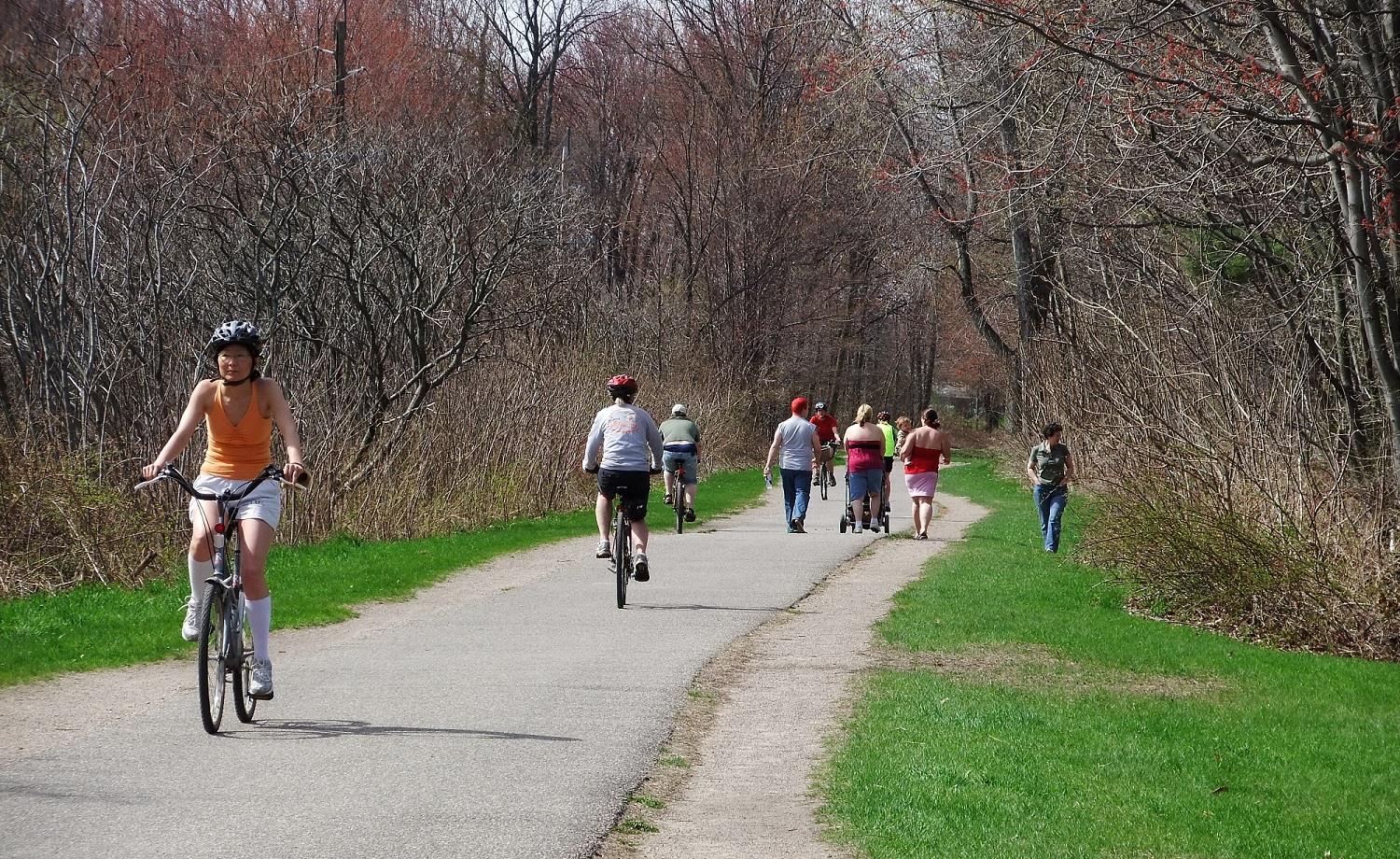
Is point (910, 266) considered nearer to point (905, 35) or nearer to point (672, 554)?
point (672, 554)

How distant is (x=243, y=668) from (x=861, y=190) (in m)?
17.9

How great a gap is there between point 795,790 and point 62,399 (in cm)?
1127

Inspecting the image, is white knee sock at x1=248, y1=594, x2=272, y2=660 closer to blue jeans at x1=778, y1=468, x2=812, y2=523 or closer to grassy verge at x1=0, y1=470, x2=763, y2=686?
grassy verge at x1=0, y1=470, x2=763, y2=686

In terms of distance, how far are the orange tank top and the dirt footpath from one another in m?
2.50

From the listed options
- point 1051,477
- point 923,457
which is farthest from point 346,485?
point 1051,477

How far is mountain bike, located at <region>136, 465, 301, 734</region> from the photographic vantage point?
766cm

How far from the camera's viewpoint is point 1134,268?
17.6 metres

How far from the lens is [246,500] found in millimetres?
7891

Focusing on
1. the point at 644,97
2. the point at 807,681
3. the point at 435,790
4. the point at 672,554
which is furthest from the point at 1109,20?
the point at 644,97

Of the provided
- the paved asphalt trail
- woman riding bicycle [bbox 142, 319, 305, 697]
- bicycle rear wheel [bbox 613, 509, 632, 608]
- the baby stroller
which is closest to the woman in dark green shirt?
the baby stroller

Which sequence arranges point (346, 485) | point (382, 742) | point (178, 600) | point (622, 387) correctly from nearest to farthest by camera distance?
point (382, 742) → point (178, 600) → point (622, 387) → point (346, 485)

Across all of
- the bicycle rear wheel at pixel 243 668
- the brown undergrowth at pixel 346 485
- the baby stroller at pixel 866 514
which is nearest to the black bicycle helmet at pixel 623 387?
the brown undergrowth at pixel 346 485

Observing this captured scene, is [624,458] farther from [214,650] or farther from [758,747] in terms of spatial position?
[214,650]

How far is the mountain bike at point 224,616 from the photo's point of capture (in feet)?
25.1
